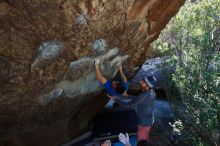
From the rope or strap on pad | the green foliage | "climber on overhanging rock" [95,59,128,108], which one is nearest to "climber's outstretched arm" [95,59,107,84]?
"climber on overhanging rock" [95,59,128,108]

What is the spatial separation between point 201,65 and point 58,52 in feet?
8.58

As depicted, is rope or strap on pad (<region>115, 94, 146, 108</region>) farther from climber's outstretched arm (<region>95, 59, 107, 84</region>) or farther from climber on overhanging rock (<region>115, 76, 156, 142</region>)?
climber's outstretched arm (<region>95, 59, 107, 84</region>)

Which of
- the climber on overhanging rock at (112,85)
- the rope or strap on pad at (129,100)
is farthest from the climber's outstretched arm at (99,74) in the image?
the rope or strap on pad at (129,100)

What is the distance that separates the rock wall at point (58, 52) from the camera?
15.4 feet

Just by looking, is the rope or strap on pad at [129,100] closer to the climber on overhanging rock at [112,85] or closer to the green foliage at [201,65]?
the climber on overhanging rock at [112,85]

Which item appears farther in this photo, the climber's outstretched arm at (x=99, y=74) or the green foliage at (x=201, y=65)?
the green foliage at (x=201, y=65)

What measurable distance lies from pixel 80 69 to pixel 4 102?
42.6 inches

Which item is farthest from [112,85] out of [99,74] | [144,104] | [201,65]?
[201,65]

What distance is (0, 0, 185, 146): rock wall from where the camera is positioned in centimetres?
468

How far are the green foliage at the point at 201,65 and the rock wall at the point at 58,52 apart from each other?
661 mm

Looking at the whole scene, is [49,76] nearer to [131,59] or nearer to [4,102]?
[4,102]

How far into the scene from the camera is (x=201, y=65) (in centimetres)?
680

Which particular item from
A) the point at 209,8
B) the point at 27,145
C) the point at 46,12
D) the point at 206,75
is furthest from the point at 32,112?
the point at 209,8

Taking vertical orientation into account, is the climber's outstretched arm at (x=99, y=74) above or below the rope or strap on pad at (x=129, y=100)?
above
